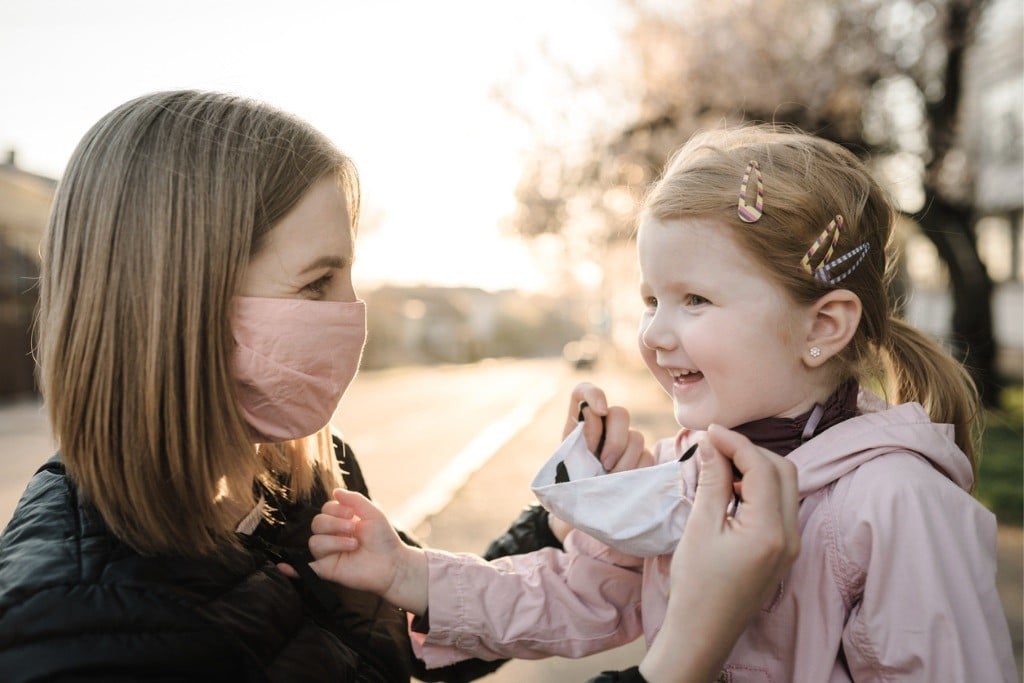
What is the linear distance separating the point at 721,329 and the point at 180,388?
1031 mm

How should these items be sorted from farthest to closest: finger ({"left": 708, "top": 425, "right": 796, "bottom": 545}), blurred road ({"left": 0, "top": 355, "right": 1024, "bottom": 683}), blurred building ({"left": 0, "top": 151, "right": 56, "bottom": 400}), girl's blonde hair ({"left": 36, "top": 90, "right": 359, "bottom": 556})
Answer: blurred building ({"left": 0, "top": 151, "right": 56, "bottom": 400}), blurred road ({"left": 0, "top": 355, "right": 1024, "bottom": 683}), girl's blonde hair ({"left": 36, "top": 90, "right": 359, "bottom": 556}), finger ({"left": 708, "top": 425, "right": 796, "bottom": 545})

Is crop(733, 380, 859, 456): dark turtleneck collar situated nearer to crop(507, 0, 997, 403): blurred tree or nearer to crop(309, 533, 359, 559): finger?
crop(309, 533, 359, 559): finger

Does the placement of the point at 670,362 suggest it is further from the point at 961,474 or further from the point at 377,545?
the point at 377,545

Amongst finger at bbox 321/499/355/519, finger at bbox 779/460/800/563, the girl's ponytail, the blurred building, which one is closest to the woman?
finger at bbox 321/499/355/519

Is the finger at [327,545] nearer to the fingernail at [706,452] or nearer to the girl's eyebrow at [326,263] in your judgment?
the girl's eyebrow at [326,263]

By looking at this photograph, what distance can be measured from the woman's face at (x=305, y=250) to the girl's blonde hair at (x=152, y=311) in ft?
0.10

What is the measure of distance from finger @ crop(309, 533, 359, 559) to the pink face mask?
210 millimetres

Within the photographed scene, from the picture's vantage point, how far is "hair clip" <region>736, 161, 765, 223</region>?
1793 mm

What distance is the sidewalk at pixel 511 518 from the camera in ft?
12.1

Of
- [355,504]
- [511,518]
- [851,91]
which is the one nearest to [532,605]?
[355,504]

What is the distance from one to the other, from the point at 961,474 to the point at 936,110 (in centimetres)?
1126

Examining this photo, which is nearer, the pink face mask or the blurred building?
the pink face mask

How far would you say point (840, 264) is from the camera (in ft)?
6.10

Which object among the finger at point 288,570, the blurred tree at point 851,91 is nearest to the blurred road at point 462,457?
the finger at point 288,570
